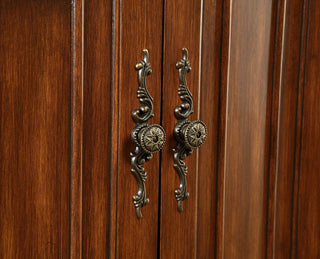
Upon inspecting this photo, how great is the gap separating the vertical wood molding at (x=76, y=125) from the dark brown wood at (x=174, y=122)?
0.12 meters

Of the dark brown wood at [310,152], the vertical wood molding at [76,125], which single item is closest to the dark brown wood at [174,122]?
the vertical wood molding at [76,125]

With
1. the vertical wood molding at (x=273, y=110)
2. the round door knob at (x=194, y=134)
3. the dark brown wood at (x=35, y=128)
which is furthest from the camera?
the vertical wood molding at (x=273, y=110)

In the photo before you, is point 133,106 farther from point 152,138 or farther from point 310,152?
point 310,152

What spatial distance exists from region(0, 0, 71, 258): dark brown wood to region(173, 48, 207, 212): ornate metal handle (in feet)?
0.51

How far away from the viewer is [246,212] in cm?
61

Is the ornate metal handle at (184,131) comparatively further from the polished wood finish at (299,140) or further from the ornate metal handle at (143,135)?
the polished wood finish at (299,140)

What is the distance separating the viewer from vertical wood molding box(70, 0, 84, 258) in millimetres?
403

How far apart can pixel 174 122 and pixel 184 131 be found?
0.02 meters

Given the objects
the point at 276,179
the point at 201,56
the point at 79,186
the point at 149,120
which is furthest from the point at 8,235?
the point at 276,179

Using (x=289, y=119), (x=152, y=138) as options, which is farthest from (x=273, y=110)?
(x=152, y=138)

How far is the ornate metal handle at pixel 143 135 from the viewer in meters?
0.45

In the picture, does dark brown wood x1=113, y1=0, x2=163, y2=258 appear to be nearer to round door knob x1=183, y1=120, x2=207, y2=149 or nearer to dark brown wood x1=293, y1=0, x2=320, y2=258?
round door knob x1=183, y1=120, x2=207, y2=149

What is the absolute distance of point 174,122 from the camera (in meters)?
0.50

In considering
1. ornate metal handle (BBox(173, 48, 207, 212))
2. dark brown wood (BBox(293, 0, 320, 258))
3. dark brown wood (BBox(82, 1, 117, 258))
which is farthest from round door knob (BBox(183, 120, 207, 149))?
dark brown wood (BBox(293, 0, 320, 258))
